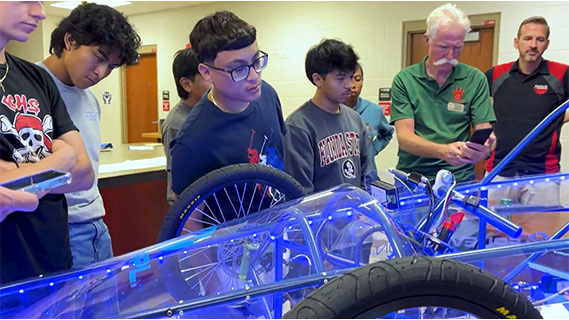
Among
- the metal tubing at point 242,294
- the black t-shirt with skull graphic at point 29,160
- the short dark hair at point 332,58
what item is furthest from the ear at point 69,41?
the metal tubing at point 242,294

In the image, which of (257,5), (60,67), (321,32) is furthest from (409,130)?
(257,5)

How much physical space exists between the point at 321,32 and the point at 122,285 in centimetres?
451

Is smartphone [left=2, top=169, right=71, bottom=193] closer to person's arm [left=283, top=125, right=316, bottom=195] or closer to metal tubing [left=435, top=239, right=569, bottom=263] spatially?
metal tubing [left=435, top=239, right=569, bottom=263]

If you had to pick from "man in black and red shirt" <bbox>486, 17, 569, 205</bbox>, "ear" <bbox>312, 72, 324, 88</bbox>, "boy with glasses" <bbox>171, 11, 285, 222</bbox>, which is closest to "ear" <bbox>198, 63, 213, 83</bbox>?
"boy with glasses" <bbox>171, 11, 285, 222</bbox>

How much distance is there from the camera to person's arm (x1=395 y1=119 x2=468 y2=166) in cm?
142

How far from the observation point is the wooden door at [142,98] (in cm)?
670

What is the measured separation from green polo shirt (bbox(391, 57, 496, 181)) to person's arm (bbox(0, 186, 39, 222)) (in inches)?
52.0

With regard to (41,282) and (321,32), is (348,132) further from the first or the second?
(321,32)

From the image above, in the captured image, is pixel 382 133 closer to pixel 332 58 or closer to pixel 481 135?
pixel 332 58

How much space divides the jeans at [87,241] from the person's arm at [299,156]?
61cm

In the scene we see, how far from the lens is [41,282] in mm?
839

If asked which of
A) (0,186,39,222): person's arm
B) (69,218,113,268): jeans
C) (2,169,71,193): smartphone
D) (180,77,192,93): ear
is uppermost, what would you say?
(180,77,192,93): ear

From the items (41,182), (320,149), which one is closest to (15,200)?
(41,182)

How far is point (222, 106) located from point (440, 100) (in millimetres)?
896
